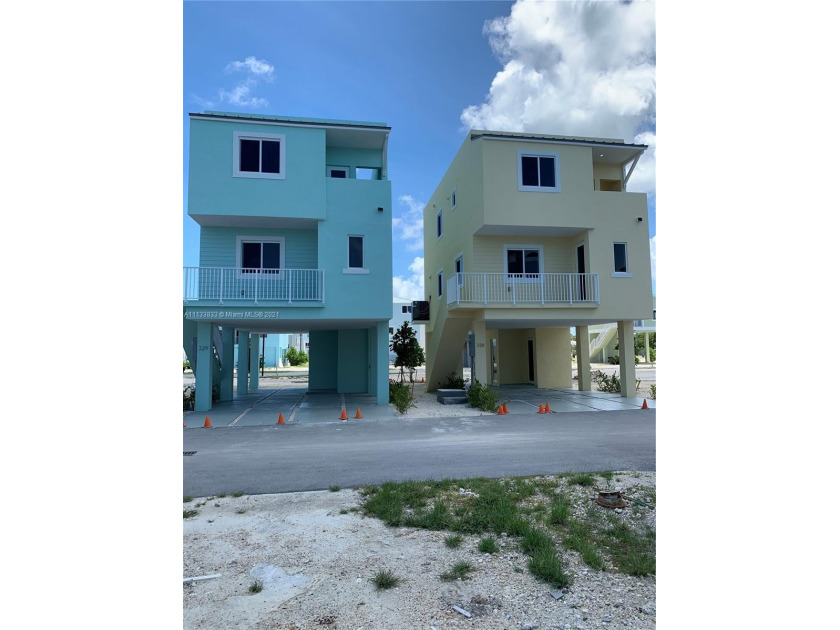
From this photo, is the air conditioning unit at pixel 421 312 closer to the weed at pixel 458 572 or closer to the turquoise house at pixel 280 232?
the turquoise house at pixel 280 232

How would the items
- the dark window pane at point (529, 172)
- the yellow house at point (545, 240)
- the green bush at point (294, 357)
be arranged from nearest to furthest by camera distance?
the yellow house at point (545, 240) < the dark window pane at point (529, 172) < the green bush at point (294, 357)

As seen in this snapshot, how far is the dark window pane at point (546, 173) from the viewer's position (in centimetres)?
1552

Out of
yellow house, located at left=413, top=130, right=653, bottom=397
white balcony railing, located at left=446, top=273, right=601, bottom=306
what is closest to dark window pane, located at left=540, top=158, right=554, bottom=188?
yellow house, located at left=413, top=130, right=653, bottom=397

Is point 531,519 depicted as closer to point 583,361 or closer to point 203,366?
point 203,366

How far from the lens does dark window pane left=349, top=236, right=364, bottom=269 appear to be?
14336mm

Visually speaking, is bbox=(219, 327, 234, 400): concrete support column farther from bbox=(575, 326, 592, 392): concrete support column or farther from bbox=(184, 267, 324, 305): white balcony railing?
bbox=(575, 326, 592, 392): concrete support column

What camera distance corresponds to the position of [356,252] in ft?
47.3

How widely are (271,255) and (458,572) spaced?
12897 millimetres

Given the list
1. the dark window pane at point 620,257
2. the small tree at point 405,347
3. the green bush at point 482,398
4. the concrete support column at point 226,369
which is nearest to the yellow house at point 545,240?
the dark window pane at point 620,257

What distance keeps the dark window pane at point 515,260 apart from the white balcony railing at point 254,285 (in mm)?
6712
